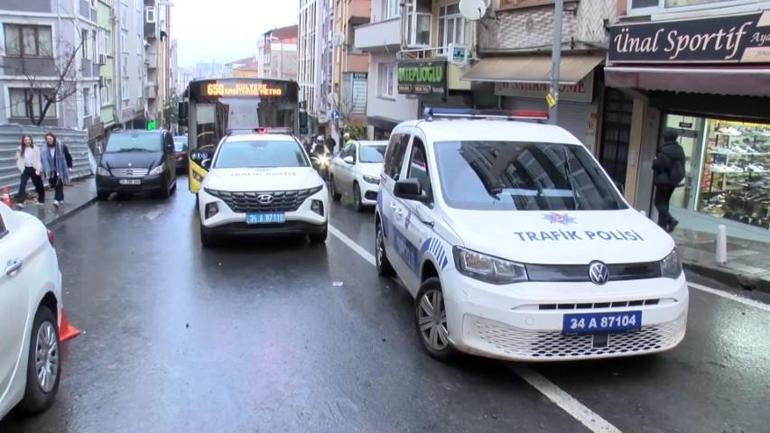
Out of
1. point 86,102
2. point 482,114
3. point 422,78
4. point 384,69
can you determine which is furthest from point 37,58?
point 482,114

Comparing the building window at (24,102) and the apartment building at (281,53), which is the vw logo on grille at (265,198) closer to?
the building window at (24,102)

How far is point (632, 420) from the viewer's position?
4379 millimetres

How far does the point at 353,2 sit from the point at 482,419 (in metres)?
39.4

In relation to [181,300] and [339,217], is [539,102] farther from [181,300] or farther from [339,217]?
[181,300]

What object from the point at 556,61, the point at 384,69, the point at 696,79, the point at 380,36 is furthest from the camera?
the point at 384,69

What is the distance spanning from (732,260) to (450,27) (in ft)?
53.8

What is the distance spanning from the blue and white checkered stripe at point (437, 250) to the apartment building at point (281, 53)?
91.1 m

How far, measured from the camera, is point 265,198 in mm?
9641

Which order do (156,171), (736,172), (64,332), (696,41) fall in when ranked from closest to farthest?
(64,332) → (696,41) → (736,172) → (156,171)

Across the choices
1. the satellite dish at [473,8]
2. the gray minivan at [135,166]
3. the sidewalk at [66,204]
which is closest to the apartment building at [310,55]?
the sidewalk at [66,204]

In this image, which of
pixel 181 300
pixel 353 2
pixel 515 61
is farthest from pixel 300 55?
pixel 181 300

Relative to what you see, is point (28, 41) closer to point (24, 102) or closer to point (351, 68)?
point (24, 102)

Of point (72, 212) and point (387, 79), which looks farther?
point (387, 79)

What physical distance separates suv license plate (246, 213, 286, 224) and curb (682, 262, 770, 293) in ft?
18.9
